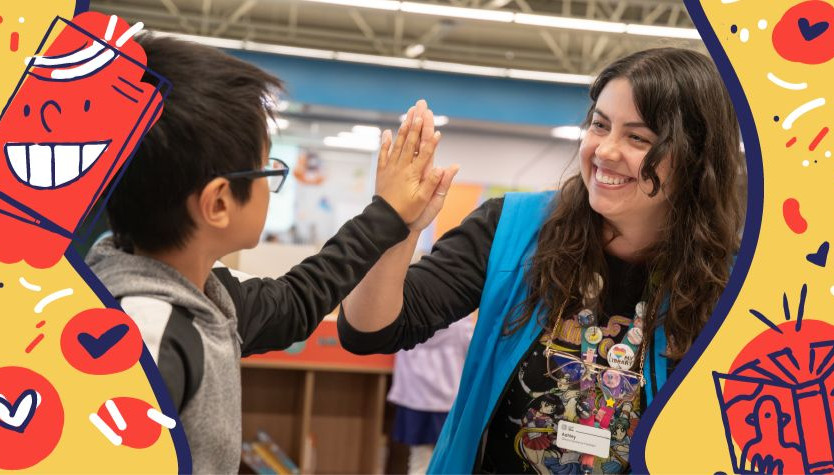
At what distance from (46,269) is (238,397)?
0.23 m

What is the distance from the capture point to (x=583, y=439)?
135cm

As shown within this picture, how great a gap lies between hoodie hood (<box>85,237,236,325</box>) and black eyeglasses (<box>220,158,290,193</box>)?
113 mm

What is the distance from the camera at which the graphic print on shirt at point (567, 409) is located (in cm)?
137

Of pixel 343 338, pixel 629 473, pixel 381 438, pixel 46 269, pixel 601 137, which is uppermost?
pixel 601 137

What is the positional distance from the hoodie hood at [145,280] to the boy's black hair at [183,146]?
2 centimetres

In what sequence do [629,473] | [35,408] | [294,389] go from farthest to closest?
[294,389]
[629,473]
[35,408]

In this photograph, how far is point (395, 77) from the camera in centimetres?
1092

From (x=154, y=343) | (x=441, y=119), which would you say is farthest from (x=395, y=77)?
(x=154, y=343)

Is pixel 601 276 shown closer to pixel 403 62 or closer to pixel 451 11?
pixel 451 11

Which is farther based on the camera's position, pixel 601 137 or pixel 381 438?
pixel 381 438

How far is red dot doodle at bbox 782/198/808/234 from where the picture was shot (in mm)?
944

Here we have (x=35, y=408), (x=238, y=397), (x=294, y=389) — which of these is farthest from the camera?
(x=294, y=389)

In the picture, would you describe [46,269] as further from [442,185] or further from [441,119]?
[441,119]

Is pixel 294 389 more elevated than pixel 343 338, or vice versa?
pixel 343 338
